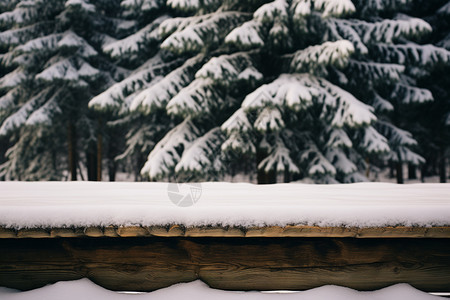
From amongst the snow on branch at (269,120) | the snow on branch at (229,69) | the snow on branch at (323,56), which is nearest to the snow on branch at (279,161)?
the snow on branch at (269,120)

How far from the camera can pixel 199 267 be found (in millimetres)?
2135

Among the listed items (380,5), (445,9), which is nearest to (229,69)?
(380,5)

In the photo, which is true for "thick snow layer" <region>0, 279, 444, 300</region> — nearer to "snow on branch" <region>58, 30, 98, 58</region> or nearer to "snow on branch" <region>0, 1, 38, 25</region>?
"snow on branch" <region>58, 30, 98, 58</region>

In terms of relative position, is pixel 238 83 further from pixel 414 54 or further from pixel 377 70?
pixel 414 54

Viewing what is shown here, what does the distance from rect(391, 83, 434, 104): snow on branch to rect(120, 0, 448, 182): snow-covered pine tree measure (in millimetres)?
1362

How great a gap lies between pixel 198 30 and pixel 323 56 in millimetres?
3244

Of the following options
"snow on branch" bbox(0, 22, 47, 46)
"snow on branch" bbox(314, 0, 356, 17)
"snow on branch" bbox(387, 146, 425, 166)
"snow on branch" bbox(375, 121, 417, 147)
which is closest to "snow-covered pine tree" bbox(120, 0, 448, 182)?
"snow on branch" bbox(314, 0, 356, 17)

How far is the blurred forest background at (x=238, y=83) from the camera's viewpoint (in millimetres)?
7238

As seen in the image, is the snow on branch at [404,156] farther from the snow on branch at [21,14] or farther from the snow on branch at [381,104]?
the snow on branch at [21,14]

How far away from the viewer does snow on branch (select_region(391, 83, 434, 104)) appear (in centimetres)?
1006

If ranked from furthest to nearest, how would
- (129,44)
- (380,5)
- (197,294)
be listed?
(129,44) < (380,5) < (197,294)

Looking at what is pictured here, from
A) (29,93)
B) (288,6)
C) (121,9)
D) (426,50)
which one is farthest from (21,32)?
(426,50)

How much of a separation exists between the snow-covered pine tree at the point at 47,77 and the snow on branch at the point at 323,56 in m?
8.12

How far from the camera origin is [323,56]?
683 cm
